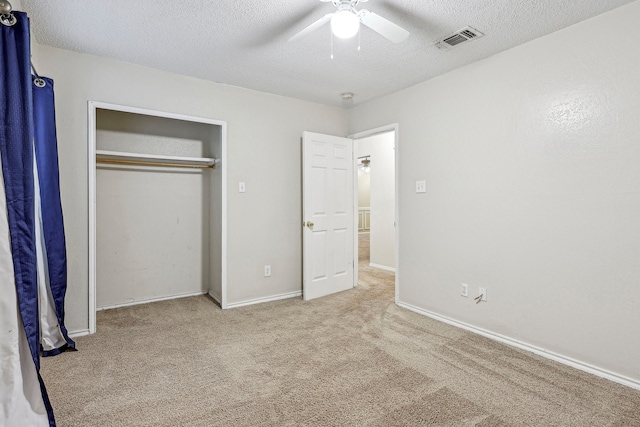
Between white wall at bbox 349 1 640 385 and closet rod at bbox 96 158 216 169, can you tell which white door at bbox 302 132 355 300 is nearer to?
white wall at bbox 349 1 640 385

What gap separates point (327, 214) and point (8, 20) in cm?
312

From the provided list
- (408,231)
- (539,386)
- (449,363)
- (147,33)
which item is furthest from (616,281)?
(147,33)

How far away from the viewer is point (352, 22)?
179 centimetres

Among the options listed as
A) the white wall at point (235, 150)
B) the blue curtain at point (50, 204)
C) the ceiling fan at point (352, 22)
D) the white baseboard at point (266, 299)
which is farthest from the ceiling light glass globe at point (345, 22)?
the white baseboard at point (266, 299)

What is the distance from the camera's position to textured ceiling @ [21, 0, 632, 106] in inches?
83.7

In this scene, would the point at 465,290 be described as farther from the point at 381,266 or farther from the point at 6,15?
the point at 6,15

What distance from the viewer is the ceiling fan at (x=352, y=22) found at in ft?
5.88

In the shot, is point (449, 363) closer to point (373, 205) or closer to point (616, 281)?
→ point (616, 281)

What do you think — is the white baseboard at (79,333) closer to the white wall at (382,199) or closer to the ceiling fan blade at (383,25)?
the ceiling fan blade at (383,25)

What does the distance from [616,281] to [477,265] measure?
3.11 ft

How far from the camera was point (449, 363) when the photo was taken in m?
2.38

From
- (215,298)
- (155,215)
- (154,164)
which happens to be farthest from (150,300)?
(154,164)

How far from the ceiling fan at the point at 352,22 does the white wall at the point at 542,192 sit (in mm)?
1054

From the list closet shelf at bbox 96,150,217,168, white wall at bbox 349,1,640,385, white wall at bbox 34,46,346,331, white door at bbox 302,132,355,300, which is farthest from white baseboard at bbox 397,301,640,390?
closet shelf at bbox 96,150,217,168
